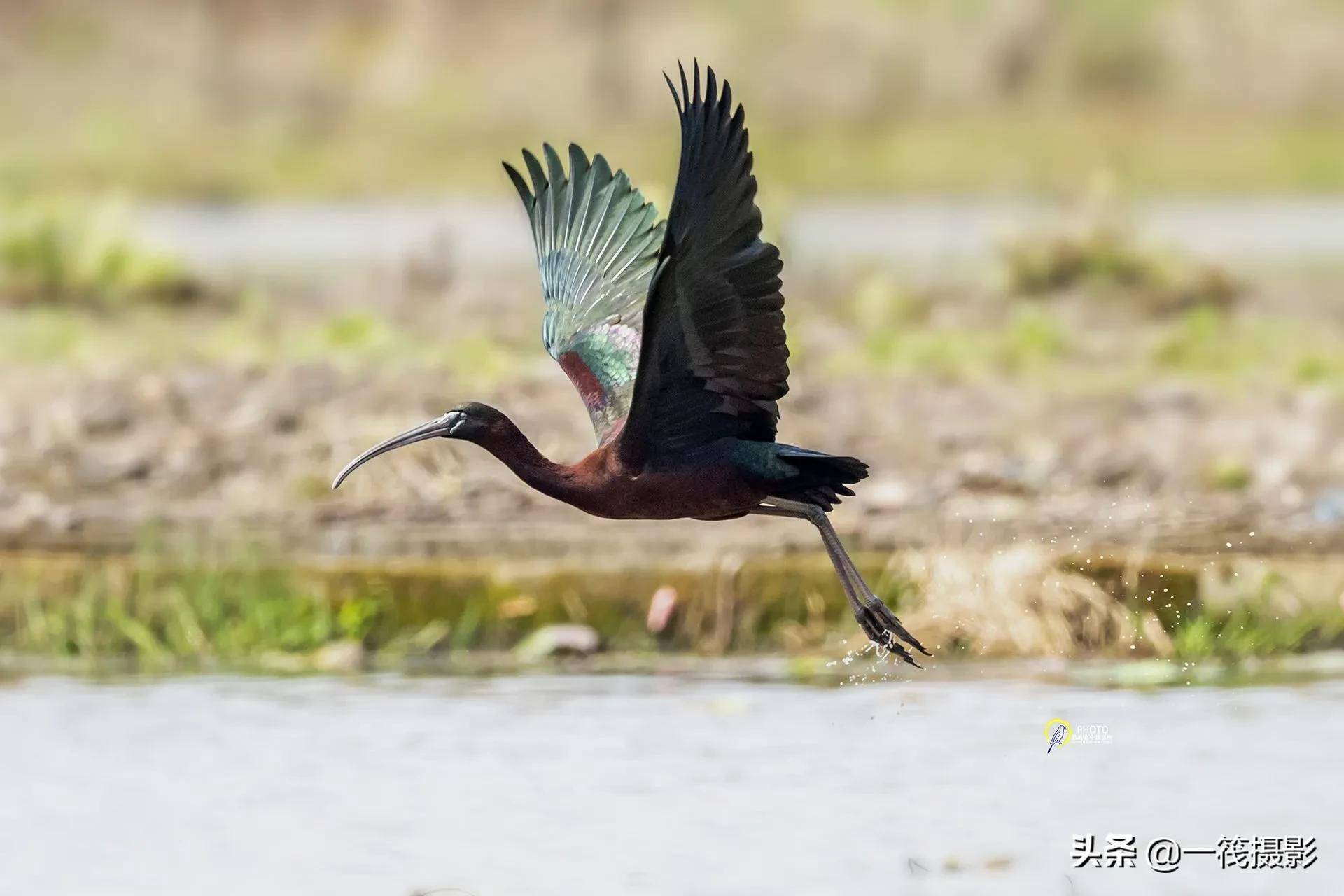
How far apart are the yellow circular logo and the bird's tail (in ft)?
7.27

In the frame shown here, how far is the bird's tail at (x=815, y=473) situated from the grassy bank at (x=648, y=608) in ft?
9.77

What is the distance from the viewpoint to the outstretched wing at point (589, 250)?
8.80 m

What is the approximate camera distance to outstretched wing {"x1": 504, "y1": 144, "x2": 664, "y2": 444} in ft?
28.9

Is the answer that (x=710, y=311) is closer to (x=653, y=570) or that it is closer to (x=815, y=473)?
(x=815, y=473)

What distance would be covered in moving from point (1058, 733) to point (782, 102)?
18529 mm

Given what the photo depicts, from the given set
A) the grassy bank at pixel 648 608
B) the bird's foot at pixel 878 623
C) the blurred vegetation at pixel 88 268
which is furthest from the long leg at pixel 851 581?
the blurred vegetation at pixel 88 268

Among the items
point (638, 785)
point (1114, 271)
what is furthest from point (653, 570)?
point (1114, 271)

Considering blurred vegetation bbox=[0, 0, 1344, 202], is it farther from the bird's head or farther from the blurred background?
the bird's head

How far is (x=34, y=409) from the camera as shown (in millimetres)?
14469

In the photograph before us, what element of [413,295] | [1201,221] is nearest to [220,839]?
[413,295]

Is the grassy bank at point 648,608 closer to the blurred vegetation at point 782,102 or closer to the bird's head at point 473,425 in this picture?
the bird's head at point 473,425

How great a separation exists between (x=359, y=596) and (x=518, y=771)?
1752mm

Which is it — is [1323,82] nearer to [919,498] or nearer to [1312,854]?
[919,498]

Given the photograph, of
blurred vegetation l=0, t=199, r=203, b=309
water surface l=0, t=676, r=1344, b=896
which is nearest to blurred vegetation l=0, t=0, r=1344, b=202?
blurred vegetation l=0, t=199, r=203, b=309
